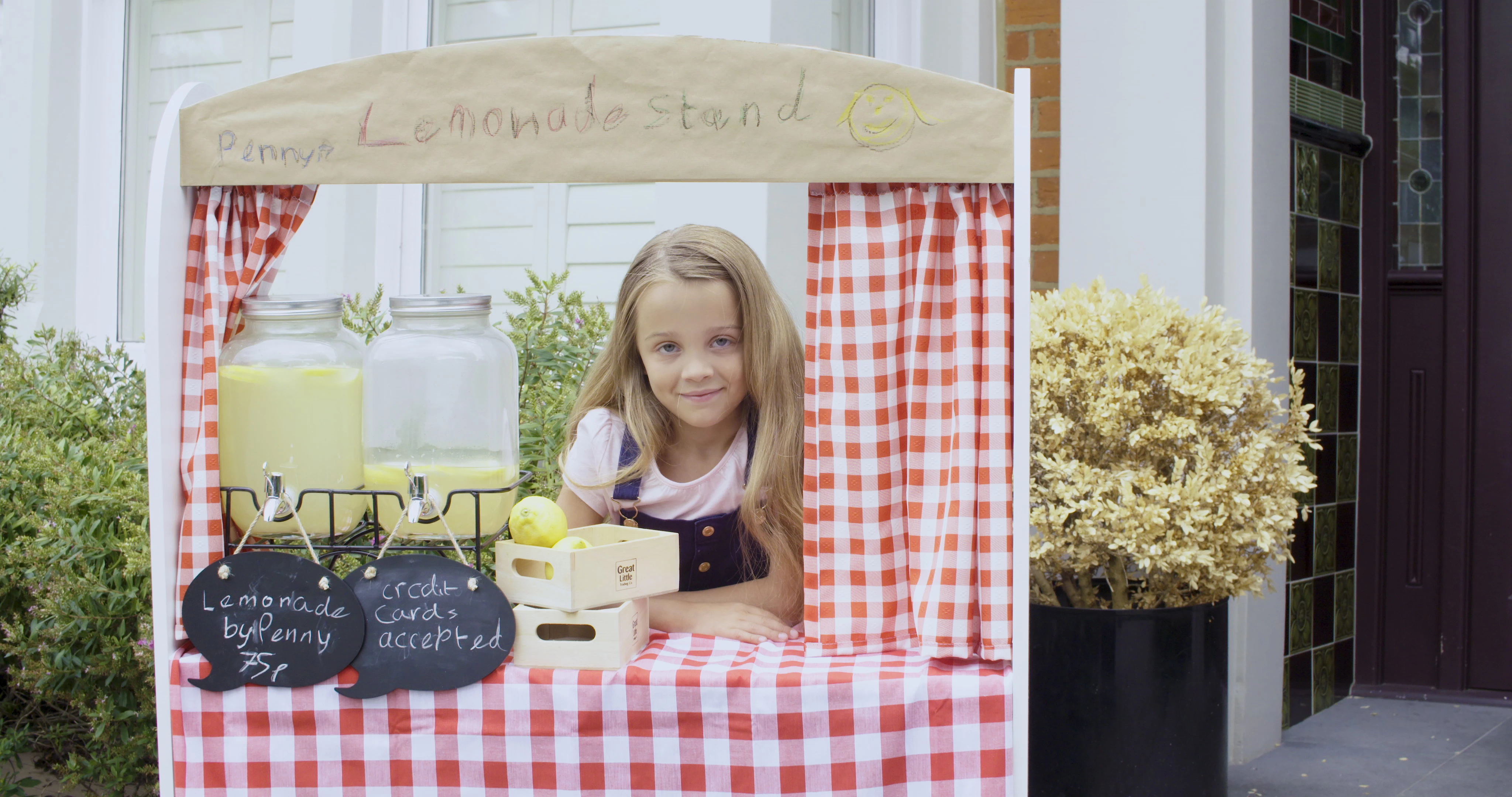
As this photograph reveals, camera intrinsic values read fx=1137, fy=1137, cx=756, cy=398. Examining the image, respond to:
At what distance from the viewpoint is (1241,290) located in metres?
3.25

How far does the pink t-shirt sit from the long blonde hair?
64 millimetres

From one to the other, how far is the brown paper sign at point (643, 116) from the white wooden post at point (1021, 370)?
1.1 inches

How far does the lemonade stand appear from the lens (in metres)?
1.59

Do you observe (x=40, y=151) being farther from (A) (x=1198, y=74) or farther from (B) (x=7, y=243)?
(A) (x=1198, y=74)

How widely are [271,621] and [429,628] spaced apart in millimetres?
236

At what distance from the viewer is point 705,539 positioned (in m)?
2.08

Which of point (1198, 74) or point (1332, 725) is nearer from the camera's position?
point (1198, 74)

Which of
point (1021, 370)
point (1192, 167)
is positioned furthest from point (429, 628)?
point (1192, 167)

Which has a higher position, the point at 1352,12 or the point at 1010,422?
the point at 1352,12

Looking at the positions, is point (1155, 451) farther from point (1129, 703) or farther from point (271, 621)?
point (271, 621)

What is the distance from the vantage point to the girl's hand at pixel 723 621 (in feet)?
6.04

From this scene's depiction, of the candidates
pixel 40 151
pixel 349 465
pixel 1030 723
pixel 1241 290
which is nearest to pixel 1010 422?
pixel 349 465

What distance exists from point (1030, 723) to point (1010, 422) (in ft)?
3.83

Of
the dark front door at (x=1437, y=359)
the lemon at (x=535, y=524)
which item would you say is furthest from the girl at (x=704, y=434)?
the dark front door at (x=1437, y=359)
